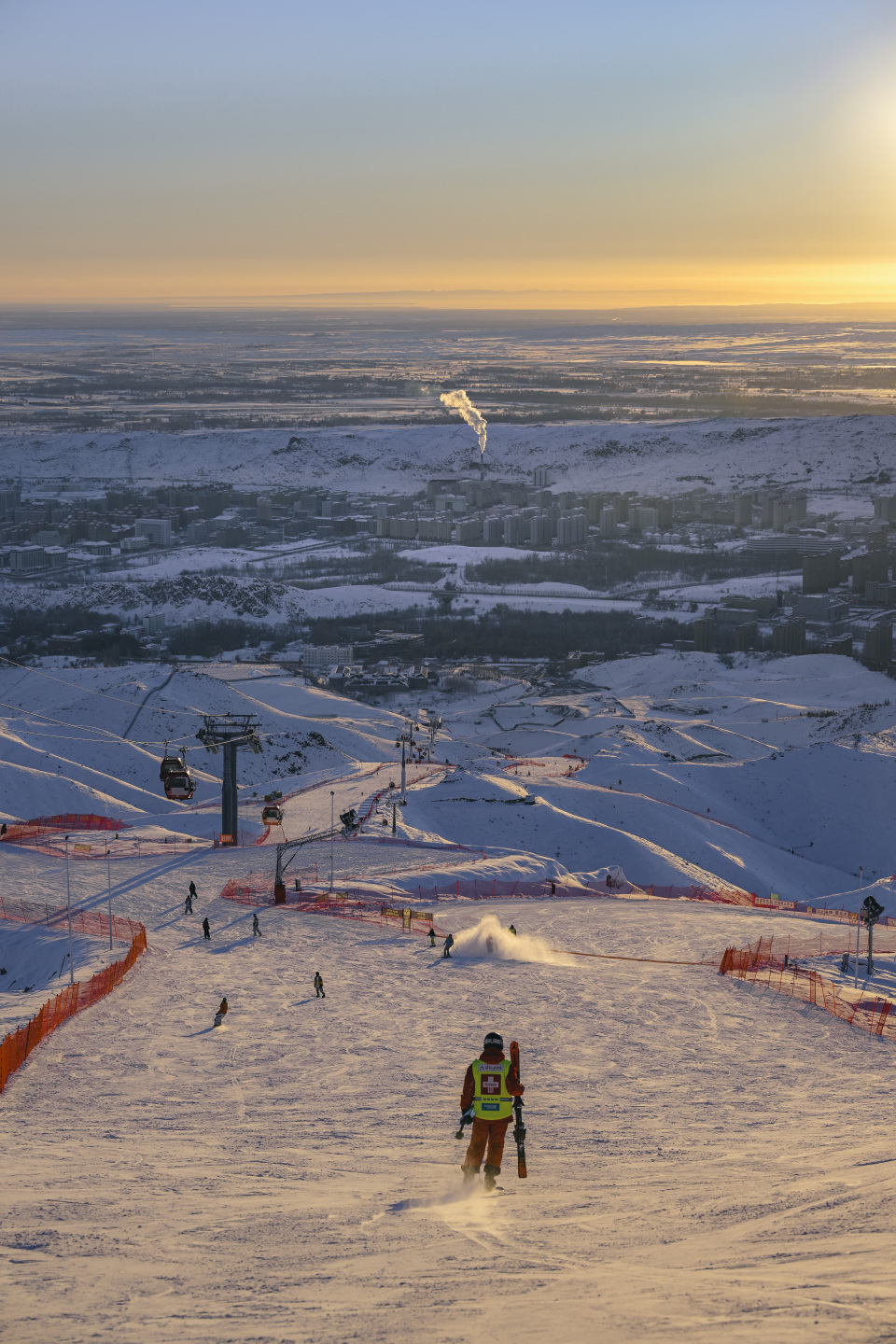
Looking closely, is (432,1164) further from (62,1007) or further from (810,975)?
(810,975)

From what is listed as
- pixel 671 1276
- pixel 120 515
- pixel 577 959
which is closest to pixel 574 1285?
pixel 671 1276

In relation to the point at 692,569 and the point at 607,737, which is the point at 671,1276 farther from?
the point at 692,569

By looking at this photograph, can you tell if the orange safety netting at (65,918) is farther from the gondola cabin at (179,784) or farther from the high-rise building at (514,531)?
the high-rise building at (514,531)

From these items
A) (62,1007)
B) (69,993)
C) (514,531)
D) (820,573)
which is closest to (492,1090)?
(62,1007)

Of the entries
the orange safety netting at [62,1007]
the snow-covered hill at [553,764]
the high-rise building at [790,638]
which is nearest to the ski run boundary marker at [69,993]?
the orange safety netting at [62,1007]

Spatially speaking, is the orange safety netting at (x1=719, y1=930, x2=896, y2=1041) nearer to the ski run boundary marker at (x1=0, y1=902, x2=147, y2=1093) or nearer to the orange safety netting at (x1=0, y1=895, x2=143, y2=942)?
the ski run boundary marker at (x1=0, y1=902, x2=147, y2=1093)

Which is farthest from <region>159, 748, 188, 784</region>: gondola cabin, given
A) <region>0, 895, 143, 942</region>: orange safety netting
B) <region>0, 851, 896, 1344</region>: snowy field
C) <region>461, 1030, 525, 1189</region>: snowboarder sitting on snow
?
<region>461, 1030, 525, 1189</region>: snowboarder sitting on snow
